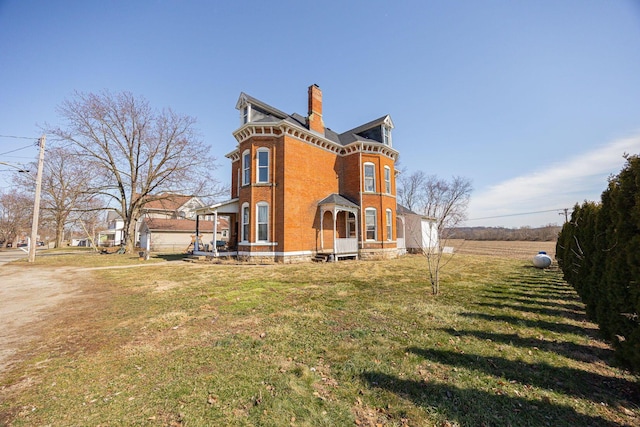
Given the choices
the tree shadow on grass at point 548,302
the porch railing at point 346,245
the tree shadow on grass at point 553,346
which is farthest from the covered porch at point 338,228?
the tree shadow on grass at point 553,346

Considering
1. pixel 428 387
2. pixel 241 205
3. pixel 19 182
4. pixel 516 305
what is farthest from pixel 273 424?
pixel 19 182

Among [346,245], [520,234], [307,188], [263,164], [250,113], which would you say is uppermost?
[250,113]

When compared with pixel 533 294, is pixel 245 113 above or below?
above

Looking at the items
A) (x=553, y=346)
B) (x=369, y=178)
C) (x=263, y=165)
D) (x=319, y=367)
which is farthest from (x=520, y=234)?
(x=319, y=367)

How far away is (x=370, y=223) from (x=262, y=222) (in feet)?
27.8

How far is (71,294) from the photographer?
843 centimetres

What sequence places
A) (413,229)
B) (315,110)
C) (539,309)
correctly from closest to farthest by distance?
(539,309) → (315,110) → (413,229)

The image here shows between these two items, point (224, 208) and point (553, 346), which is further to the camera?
point (224, 208)

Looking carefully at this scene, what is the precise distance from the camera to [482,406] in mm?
2986

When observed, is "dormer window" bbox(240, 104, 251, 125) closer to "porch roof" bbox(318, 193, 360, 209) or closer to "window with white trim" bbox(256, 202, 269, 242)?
"window with white trim" bbox(256, 202, 269, 242)

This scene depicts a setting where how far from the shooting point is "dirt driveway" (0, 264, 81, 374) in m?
4.69

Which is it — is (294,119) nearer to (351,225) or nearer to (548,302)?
(351,225)

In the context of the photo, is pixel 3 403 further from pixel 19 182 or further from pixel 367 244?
pixel 19 182

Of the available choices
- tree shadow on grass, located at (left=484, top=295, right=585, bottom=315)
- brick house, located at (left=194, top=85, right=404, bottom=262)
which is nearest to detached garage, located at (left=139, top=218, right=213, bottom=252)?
brick house, located at (left=194, top=85, right=404, bottom=262)
